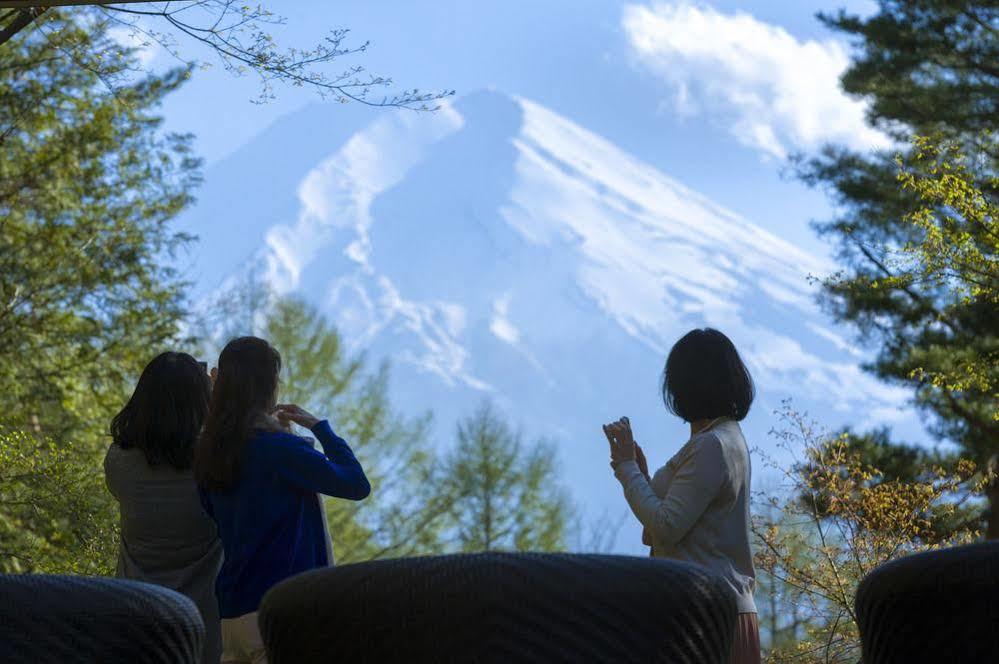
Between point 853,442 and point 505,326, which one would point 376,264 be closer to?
point 505,326

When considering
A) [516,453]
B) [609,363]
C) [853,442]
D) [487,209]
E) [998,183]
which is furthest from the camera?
[487,209]

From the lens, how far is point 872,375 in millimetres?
13891

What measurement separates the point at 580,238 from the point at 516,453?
13575 centimetres

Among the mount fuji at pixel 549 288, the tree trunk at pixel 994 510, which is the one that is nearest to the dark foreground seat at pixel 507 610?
the tree trunk at pixel 994 510

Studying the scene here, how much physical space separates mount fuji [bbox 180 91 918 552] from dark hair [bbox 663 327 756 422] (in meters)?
111

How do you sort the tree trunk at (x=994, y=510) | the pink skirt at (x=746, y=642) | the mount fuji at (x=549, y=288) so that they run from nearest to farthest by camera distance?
the pink skirt at (x=746, y=642) < the tree trunk at (x=994, y=510) < the mount fuji at (x=549, y=288)

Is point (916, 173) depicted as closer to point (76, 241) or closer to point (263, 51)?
point (76, 241)

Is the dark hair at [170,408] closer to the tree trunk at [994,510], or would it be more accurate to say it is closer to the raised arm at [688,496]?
the raised arm at [688,496]

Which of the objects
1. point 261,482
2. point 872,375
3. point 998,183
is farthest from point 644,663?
point 872,375

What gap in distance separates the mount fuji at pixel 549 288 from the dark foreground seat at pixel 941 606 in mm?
111914

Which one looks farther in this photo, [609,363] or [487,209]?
[487,209]

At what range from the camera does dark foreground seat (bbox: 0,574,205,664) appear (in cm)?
126

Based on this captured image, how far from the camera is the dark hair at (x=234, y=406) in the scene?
2.62m

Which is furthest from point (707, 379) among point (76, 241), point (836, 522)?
point (76, 241)
